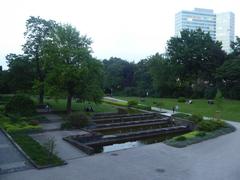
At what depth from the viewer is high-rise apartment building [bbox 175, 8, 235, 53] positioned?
158250 mm

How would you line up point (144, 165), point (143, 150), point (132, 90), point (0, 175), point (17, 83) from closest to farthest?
point (0, 175)
point (144, 165)
point (143, 150)
point (17, 83)
point (132, 90)

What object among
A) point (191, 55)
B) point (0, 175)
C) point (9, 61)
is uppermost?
point (191, 55)

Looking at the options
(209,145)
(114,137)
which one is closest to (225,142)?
Answer: (209,145)

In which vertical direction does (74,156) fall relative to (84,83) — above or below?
below

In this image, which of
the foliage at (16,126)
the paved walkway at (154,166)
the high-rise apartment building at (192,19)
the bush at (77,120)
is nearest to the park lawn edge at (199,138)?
the paved walkway at (154,166)

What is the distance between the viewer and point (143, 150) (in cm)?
1700

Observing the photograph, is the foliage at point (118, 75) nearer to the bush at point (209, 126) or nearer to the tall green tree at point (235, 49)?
the tall green tree at point (235, 49)

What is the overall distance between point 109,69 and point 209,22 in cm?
11692

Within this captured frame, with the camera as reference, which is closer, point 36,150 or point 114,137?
point 36,150

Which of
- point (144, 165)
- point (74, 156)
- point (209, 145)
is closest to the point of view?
point (144, 165)

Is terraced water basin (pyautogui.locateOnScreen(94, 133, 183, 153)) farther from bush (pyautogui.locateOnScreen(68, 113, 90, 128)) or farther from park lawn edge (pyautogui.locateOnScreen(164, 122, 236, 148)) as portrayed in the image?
bush (pyautogui.locateOnScreen(68, 113, 90, 128))

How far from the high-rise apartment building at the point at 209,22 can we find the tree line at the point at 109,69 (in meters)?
91.3

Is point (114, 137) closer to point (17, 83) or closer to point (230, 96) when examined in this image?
point (17, 83)

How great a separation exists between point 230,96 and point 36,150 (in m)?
41.9
